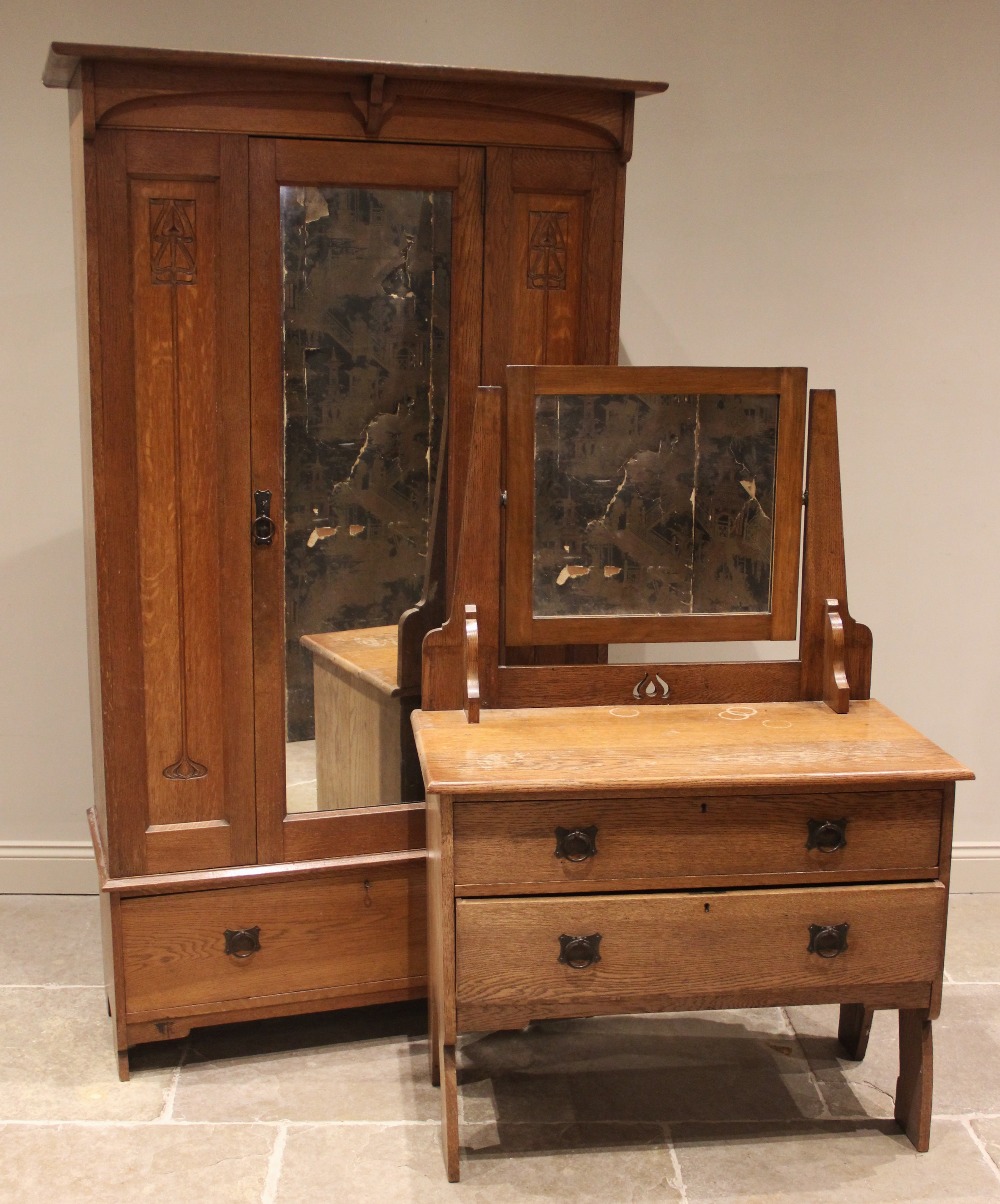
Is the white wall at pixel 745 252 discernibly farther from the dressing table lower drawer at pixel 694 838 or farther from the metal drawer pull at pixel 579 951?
the metal drawer pull at pixel 579 951

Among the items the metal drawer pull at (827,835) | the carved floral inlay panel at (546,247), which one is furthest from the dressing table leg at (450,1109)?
the carved floral inlay panel at (546,247)

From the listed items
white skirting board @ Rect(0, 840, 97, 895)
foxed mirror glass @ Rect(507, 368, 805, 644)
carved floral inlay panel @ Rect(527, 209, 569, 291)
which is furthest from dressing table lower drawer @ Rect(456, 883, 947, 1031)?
white skirting board @ Rect(0, 840, 97, 895)

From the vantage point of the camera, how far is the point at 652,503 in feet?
8.38

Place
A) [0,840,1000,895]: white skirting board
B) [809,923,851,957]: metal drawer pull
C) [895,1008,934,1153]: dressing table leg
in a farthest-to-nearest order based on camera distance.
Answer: [0,840,1000,895]: white skirting board → [895,1008,934,1153]: dressing table leg → [809,923,851,957]: metal drawer pull

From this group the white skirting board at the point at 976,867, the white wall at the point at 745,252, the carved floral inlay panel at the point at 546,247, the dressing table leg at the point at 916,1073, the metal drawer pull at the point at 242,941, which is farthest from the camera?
the white skirting board at the point at 976,867

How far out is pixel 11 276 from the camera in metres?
3.22

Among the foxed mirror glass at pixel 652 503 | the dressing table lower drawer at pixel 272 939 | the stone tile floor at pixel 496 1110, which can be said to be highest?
the foxed mirror glass at pixel 652 503

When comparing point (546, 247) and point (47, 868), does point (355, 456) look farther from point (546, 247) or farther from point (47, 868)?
point (47, 868)

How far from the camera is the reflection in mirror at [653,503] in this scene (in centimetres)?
251

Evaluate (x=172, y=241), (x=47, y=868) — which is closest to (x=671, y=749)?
(x=172, y=241)

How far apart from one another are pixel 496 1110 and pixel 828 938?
77 cm

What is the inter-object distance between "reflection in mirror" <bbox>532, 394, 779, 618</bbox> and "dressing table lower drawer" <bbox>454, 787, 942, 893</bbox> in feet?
1.49

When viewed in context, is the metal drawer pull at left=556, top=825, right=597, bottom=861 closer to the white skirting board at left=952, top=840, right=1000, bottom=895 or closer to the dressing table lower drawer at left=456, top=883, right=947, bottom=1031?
the dressing table lower drawer at left=456, top=883, right=947, bottom=1031

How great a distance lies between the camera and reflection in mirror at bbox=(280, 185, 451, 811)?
2500 millimetres
